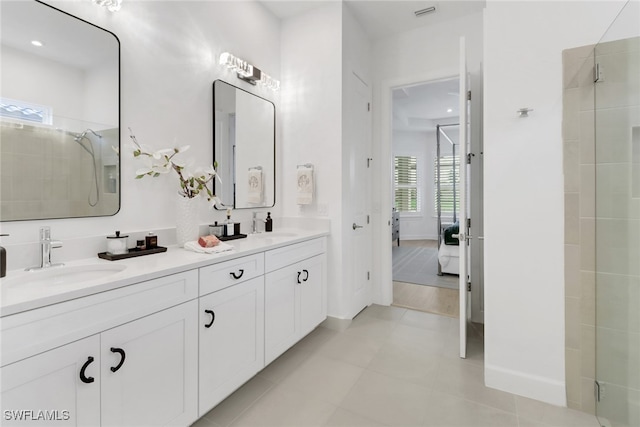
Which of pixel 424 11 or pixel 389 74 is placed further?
pixel 389 74

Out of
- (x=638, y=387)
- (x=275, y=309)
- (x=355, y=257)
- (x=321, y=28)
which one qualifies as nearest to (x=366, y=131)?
(x=321, y=28)

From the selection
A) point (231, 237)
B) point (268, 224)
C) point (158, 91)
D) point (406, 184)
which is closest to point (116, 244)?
point (231, 237)

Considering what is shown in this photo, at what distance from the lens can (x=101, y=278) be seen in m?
1.26

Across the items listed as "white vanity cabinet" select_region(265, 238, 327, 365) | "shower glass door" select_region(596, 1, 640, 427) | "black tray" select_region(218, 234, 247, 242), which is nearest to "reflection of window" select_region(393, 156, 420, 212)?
"white vanity cabinet" select_region(265, 238, 327, 365)

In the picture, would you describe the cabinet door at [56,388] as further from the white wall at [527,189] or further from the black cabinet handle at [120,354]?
the white wall at [527,189]

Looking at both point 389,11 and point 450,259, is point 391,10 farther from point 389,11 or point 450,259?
point 450,259

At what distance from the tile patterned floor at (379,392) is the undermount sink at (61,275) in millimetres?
944

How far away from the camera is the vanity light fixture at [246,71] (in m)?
2.41

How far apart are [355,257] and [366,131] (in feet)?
4.33

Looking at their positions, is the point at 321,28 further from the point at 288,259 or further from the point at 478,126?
the point at 288,259

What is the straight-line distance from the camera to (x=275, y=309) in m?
2.09

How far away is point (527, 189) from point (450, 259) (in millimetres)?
2882

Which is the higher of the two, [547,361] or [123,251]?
[123,251]

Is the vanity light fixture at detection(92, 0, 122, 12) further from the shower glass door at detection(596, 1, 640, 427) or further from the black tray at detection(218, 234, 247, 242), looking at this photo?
the shower glass door at detection(596, 1, 640, 427)
